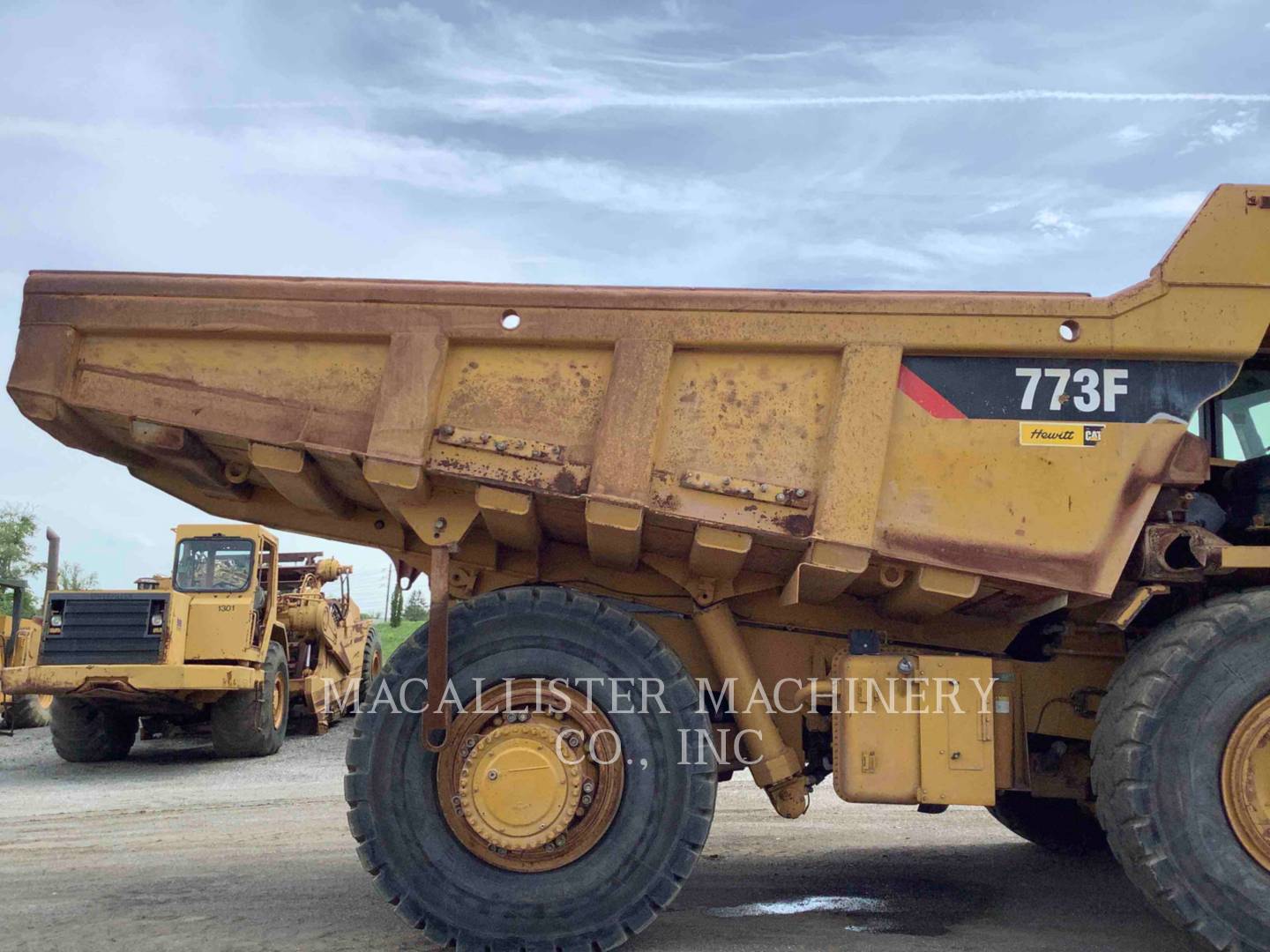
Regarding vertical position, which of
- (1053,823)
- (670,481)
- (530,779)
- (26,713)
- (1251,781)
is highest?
(670,481)

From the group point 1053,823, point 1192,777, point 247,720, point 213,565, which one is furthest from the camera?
point 213,565

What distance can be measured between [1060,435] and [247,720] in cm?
1079

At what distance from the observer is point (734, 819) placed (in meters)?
8.12

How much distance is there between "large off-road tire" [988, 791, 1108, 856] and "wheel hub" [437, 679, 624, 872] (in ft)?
10.1

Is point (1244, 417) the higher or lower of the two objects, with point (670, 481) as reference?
higher

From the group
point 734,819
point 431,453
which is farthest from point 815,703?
point 734,819

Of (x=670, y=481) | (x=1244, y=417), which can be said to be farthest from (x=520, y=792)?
(x=1244, y=417)

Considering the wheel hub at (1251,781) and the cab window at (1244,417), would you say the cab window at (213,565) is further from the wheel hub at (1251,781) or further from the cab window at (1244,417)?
the wheel hub at (1251,781)

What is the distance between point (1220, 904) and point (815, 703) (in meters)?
1.66

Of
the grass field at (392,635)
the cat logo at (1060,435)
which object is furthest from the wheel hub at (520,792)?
the grass field at (392,635)

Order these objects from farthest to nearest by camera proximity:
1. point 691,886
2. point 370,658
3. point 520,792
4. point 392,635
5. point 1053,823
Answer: point 392,635 → point 370,658 → point 1053,823 → point 691,886 → point 520,792

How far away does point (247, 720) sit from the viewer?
12812 millimetres

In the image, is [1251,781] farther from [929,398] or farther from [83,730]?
[83,730]

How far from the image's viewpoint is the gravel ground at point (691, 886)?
477 centimetres
